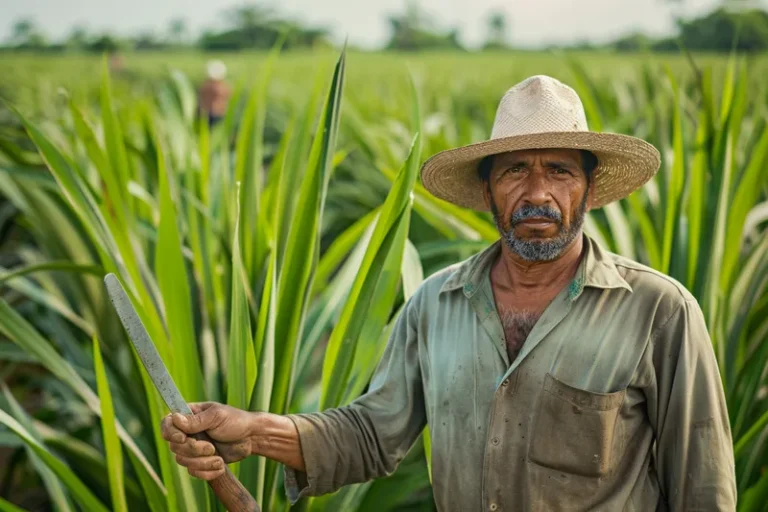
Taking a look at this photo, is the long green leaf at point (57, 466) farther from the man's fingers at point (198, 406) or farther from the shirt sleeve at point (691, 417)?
the shirt sleeve at point (691, 417)

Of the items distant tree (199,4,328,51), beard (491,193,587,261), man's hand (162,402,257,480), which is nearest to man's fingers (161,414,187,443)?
man's hand (162,402,257,480)

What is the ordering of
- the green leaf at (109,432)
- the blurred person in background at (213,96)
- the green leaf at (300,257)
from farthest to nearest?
the blurred person in background at (213,96) → the green leaf at (300,257) → the green leaf at (109,432)

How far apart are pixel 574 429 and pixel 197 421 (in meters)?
0.47

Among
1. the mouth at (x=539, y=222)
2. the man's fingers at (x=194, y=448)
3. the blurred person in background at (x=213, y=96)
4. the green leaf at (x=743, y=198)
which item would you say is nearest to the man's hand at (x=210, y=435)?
the man's fingers at (x=194, y=448)

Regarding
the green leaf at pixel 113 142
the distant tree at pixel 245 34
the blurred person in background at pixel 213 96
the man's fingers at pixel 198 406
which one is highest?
the distant tree at pixel 245 34

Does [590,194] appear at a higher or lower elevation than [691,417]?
higher

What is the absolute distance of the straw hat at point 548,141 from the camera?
121 cm

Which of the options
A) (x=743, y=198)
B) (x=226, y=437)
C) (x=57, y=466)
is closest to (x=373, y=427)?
(x=226, y=437)

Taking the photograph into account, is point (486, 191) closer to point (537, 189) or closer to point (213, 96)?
point (537, 189)

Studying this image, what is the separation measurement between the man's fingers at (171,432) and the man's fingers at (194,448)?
0.04 feet

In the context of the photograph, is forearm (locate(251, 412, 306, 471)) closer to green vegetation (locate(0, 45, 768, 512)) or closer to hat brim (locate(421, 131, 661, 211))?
green vegetation (locate(0, 45, 768, 512))

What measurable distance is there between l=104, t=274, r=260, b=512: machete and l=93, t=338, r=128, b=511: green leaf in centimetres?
29

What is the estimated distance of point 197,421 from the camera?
1.07 meters

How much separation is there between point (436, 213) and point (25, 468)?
134 cm
